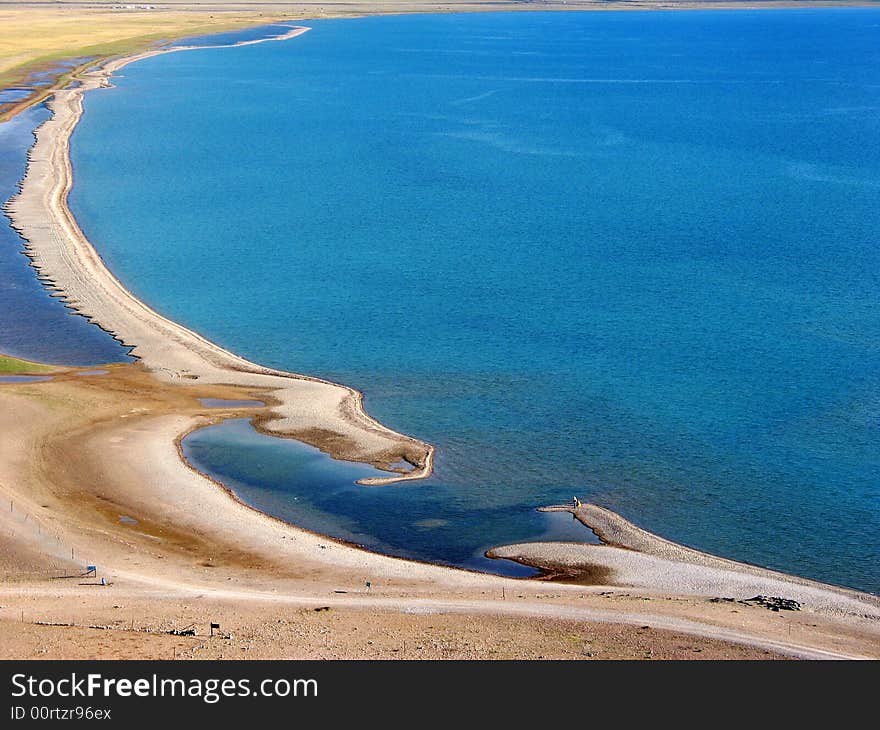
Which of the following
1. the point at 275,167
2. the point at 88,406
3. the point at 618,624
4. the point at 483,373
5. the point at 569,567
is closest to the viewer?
the point at 618,624

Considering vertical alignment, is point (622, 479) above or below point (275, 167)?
below

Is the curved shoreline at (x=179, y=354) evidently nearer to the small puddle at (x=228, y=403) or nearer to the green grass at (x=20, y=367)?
the small puddle at (x=228, y=403)

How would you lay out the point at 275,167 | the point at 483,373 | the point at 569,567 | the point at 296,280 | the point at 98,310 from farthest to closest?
1. the point at 275,167
2. the point at 296,280
3. the point at 98,310
4. the point at 483,373
5. the point at 569,567

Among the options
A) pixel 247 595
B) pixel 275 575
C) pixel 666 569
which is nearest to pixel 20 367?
pixel 275 575

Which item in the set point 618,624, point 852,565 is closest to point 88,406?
point 618,624

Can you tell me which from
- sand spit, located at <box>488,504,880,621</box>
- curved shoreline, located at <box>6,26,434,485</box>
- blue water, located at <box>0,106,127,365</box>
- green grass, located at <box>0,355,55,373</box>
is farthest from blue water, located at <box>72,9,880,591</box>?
green grass, located at <box>0,355,55,373</box>

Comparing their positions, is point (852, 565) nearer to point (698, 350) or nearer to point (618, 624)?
point (618, 624)

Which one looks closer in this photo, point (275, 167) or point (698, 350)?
point (698, 350)

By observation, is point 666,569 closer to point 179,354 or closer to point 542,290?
point 179,354
